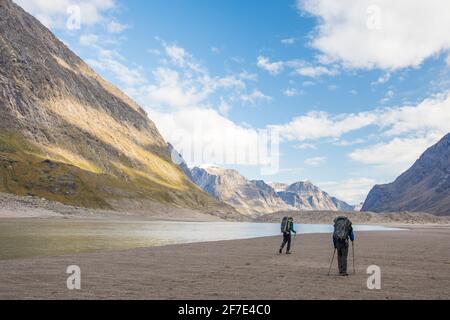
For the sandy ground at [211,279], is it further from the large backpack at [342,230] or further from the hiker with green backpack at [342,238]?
the large backpack at [342,230]

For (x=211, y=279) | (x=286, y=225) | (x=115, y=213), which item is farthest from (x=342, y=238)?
(x=115, y=213)

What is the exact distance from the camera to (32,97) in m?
198

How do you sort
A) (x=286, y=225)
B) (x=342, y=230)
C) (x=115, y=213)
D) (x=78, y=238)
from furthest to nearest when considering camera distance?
(x=115, y=213) → (x=78, y=238) → (x=286, y=225) → (x=342, y=230)

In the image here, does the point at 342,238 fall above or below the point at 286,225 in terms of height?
above

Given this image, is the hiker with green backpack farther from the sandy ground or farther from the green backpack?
the green backpack

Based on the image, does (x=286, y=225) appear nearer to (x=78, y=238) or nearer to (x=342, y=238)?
(x=342, y=238)

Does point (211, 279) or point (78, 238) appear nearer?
point (211, 279)

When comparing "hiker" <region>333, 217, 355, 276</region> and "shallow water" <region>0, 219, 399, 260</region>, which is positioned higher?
"hiker" <region>333, 217, 355, 276</region>

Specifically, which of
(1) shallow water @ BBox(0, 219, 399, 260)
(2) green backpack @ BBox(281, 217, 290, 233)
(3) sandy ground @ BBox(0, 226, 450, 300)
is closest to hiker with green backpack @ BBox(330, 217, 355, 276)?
(3) sandy ground @ BBox(0, 226, 450, 300)
